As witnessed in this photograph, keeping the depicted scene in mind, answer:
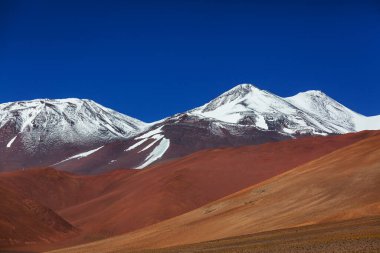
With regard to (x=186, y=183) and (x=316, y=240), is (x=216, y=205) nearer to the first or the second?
(x=186, y=183)

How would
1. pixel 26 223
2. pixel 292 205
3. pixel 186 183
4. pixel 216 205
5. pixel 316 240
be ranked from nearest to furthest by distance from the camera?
1. pixel 316 240
2. pixel 292 205
3. pixel 216 205
4. pixel 26 223
5. pixel 186 183

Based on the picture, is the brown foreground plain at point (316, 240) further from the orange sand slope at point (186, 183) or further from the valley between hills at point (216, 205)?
the orange sand slope at point (186, 183)

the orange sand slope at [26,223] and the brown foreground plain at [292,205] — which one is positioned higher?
the orange sand slope at [26,223]

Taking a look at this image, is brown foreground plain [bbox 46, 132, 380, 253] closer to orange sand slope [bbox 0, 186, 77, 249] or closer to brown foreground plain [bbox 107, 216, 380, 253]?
brown foreground plain [bbox 107, 216, 380, 253]

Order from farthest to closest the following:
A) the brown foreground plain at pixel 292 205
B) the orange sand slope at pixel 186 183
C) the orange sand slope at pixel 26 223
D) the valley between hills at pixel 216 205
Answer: the orange sand slope at pixel 186 183 < the orange sand slope at pixel 26 223 < the brown foreground plain at pixel 292 205 < the valley between hills at pixel 216 205

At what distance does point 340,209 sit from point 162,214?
45714mm

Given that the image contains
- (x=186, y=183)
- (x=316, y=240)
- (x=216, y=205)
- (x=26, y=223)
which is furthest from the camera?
(x=186, y=183)

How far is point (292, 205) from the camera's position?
5734 centimetres

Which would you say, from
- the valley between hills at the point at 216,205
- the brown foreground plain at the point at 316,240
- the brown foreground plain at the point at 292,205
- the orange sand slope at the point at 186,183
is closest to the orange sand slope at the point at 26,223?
the valley between hills at the point at 216,205

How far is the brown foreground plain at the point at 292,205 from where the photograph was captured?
168 feet

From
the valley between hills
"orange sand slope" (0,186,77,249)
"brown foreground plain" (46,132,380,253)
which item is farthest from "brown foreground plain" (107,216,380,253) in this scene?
"orange sand slope" (0,186,77,249)

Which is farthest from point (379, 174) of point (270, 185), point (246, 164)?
point (246, 164)

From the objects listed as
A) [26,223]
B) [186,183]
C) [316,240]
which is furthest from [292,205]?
[186,183]

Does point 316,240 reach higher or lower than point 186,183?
lower
